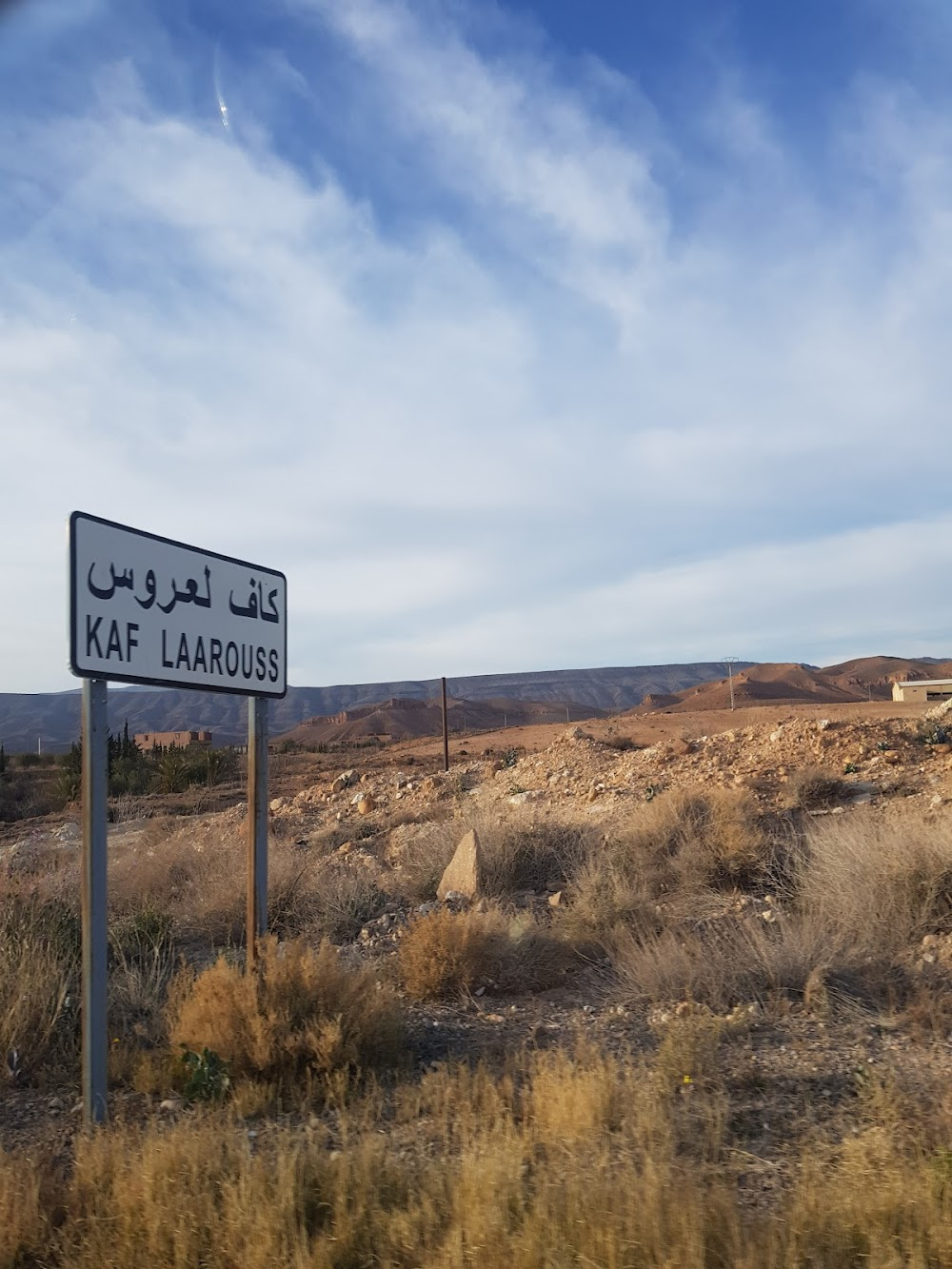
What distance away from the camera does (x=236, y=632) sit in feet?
19.9

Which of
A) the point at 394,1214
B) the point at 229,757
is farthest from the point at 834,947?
the point at 229,757

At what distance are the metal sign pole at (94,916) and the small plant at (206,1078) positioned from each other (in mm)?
461

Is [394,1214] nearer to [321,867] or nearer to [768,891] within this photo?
[768,891]

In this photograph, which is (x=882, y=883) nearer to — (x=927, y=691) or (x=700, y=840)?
(x=700, y=840)

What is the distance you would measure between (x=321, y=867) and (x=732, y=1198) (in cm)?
808

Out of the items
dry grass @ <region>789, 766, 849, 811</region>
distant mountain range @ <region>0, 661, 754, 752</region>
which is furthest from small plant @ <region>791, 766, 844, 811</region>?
distant mountain range @ <region>0, 661, 754, 752</region>

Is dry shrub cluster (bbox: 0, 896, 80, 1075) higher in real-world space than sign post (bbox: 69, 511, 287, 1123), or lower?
lower

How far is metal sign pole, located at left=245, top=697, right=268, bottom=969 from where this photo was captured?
6176 millimetres

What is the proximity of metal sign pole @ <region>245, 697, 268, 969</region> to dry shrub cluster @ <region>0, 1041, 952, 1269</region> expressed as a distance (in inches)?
73.5

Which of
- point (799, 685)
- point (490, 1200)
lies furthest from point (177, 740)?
point (490, 1200)

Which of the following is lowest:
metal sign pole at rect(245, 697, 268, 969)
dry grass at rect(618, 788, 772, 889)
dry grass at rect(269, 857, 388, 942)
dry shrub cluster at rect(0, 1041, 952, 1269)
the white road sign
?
dry grass at rect(269, 857, 388, 942)

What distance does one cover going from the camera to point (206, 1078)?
16.5 ft

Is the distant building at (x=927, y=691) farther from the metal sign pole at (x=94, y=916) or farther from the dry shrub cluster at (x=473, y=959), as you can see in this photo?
the metal sign pole at (x=94, y=916)

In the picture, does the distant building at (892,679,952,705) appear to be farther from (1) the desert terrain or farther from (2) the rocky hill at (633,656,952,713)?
(1) the desert terrain
